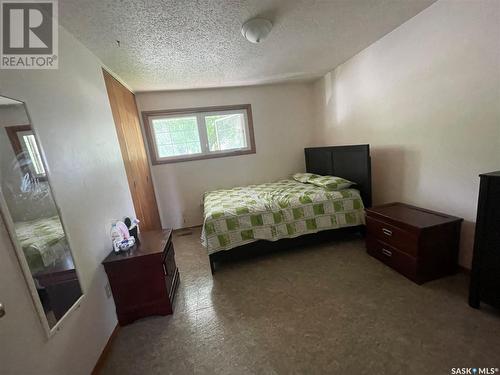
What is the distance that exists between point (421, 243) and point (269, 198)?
5.05ft

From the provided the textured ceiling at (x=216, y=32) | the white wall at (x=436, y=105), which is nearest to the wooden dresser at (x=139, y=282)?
the textured ceiling at (x=216, y=32)

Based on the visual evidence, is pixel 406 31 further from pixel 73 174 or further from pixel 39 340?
pixel 39 340

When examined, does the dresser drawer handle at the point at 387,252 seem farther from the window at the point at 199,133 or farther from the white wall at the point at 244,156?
the window at the point at 199,133

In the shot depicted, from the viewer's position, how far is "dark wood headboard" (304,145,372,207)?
248 centimetres

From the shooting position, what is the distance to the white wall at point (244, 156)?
11.5 ft

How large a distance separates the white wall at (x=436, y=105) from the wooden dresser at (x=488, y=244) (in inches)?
19.5

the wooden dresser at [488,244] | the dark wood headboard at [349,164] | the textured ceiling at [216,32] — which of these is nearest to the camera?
the wooden dresser at [488,244]

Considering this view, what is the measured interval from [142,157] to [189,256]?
163cm

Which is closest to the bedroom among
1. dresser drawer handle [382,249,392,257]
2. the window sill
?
dresser drawer handle [382,249,392,257]

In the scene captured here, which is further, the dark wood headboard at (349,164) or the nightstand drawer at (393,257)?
the dark wood headboard at (349,164)

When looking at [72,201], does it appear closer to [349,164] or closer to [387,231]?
[387,231]

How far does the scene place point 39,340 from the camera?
0.95 m

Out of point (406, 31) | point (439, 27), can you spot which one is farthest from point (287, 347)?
point (406, 31)

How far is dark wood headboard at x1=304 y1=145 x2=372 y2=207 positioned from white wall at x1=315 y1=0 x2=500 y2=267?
28 centimetres
